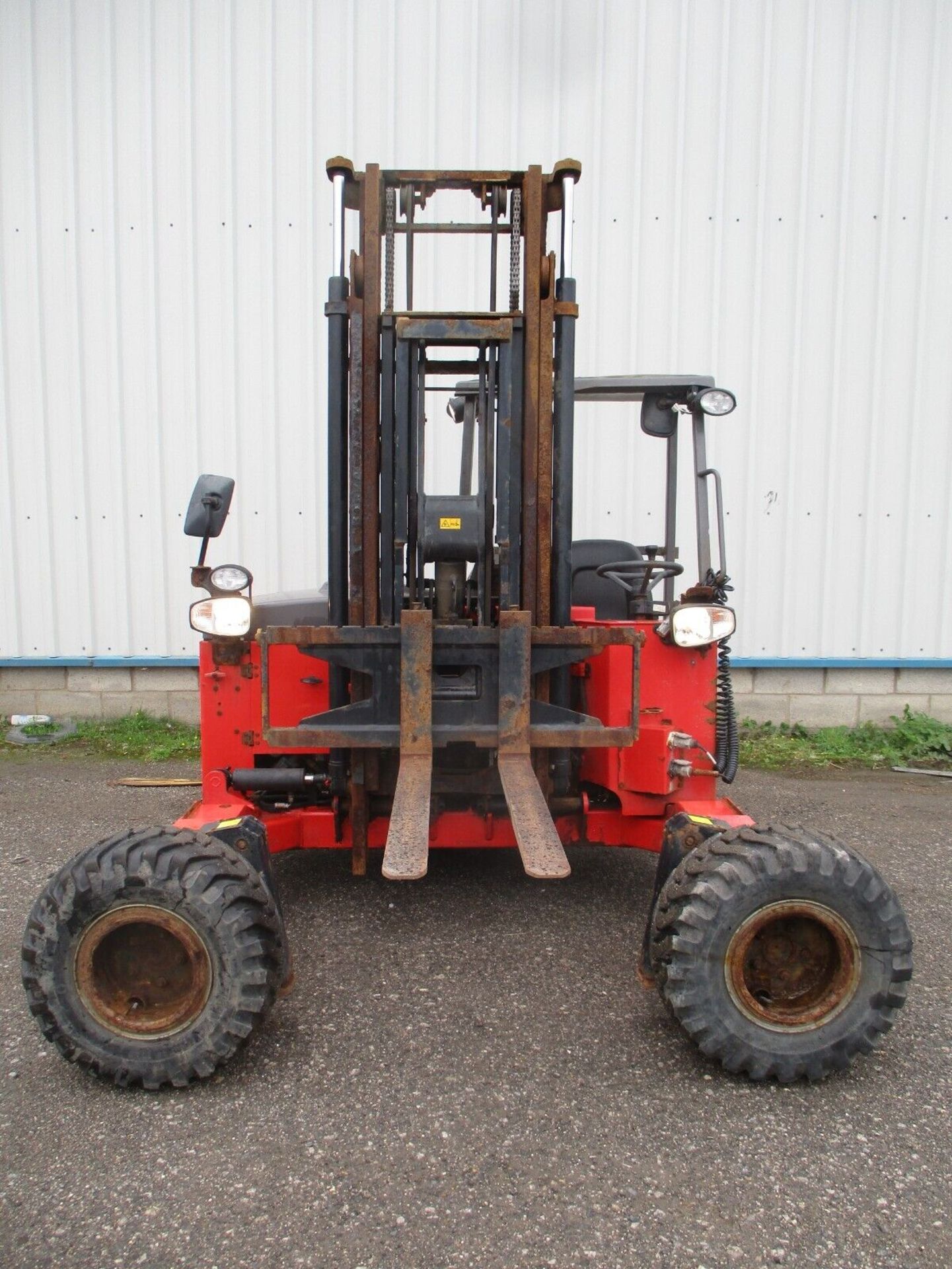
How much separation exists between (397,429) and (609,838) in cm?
206

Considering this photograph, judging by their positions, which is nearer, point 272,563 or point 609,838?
point 609,838

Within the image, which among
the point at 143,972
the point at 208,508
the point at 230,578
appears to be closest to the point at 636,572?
the point at 230,578

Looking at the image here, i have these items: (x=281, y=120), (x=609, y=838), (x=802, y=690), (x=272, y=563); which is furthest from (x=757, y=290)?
(x=609, y=838)

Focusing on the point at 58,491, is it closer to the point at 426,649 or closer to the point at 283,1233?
the point at 426,649

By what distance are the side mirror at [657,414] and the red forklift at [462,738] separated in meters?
0.02

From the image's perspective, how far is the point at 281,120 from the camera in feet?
24.4

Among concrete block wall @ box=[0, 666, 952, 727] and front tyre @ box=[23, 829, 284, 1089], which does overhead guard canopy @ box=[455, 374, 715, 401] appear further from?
concrete block wall @ box=[0, 666, 952, 727]

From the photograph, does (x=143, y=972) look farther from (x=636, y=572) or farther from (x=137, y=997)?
(x=636, y=572)

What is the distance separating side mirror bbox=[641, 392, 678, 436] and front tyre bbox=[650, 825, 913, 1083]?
2444mm

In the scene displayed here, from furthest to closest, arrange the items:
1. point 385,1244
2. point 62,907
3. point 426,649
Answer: point 426,649 → point 62,907 → point 385,1244

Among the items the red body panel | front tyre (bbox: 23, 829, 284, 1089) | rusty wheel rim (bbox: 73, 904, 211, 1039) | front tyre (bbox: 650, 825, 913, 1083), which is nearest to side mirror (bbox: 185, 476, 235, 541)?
the red body panel

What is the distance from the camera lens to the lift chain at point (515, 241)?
138 inches

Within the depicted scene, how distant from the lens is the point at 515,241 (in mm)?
3600

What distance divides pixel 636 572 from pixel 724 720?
960mm
